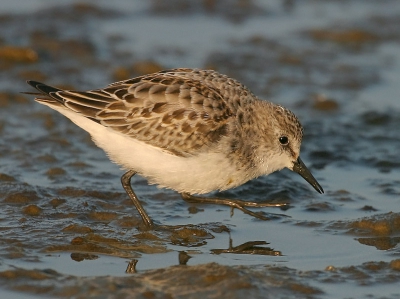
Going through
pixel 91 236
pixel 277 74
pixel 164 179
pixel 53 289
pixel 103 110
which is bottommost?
pixel 53 289

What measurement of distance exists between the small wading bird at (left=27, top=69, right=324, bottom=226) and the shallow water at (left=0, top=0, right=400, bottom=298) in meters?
0.71

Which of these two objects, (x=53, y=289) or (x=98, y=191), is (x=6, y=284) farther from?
(x=98, y=191)

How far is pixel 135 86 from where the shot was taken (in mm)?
8547

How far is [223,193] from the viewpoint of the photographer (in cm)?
995

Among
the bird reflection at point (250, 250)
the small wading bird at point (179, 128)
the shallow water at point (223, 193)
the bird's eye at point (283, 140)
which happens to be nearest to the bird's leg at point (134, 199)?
the small wading bird at point (179, 128)

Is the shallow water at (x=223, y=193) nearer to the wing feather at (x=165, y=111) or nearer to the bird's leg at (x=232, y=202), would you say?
the bird's leg at (x=232, y=202)

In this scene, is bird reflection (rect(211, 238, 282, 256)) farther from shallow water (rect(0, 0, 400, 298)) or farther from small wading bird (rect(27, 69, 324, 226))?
small wading bird (rect(27, 69, 324, 226))

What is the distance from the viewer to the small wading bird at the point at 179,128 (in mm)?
8281

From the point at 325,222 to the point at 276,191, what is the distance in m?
1.12

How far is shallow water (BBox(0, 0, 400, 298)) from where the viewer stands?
7.47 metres

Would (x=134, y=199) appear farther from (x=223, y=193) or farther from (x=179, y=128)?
(x=223, y=193)

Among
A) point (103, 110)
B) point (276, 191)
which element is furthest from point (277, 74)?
point (103, 110)

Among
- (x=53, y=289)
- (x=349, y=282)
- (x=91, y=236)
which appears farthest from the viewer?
(x=91, y=236)

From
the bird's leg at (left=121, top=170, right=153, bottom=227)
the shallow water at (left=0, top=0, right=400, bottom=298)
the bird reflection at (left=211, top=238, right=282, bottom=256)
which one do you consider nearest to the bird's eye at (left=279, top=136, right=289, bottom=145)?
the shallow water at (left=0, top=0, right=400, bottom=298)
